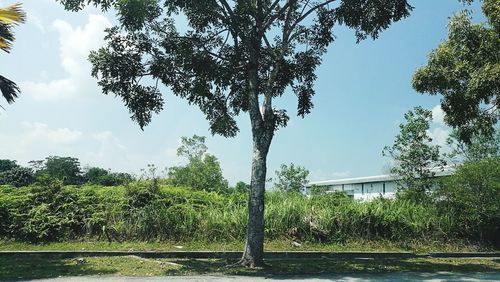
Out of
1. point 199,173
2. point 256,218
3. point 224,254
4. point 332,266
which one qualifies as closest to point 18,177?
point 199,173

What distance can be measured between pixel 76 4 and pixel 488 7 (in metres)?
11.0

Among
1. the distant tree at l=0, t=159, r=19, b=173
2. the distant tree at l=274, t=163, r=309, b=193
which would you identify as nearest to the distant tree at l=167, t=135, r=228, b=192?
the distant tree at l=274, t=163, r=309, b=193

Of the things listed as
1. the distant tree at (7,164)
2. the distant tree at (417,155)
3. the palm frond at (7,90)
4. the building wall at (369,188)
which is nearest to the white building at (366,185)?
the building wall at (369,188)

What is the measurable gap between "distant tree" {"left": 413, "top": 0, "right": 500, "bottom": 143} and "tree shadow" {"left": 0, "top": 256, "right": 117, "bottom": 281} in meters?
10.5

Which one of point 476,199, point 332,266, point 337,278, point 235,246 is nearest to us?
point 337,278

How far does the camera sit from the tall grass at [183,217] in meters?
15.1

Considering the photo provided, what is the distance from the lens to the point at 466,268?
1190 cm

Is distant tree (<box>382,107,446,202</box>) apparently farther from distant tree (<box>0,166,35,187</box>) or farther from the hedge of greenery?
distant tree (<box>0,166,35,187</box>)

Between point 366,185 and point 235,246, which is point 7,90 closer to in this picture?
point 235,246

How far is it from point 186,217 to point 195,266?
4457 mm

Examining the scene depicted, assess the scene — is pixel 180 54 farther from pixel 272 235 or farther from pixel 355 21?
pixel 272 235

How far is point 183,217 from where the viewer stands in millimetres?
15609

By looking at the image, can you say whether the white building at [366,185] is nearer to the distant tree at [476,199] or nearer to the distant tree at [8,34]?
the distant tree at [476,199]

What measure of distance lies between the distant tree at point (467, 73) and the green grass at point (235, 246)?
374 cm
